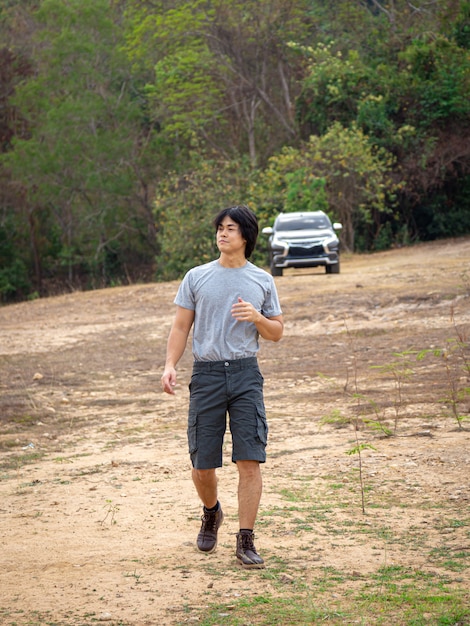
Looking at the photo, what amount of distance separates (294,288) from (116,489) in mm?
14725

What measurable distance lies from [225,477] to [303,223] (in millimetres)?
18806

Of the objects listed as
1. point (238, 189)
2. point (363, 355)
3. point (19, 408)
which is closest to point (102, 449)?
point (19, 408)

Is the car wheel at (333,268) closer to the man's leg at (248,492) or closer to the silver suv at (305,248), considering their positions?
the silver suv at (305,248)

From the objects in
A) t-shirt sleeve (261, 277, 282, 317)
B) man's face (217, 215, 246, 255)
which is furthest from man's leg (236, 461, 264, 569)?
man's face (217, 215, 246, 255)

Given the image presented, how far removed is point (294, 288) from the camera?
2178 centimetres

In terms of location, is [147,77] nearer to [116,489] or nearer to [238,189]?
[238,189]

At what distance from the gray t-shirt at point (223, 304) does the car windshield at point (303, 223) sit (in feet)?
67.3

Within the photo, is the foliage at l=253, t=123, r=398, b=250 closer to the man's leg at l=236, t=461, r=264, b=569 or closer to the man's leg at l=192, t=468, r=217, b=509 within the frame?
the man's leg at l=192, t=468, r=217, b=509

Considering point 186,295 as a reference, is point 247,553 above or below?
below

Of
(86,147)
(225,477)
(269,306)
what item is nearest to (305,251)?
(225,477)

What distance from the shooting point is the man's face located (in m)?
5.32

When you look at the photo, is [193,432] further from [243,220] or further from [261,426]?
[243,220]

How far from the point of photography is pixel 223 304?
5305mm

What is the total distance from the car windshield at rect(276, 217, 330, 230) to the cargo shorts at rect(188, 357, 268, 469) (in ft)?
67.8
